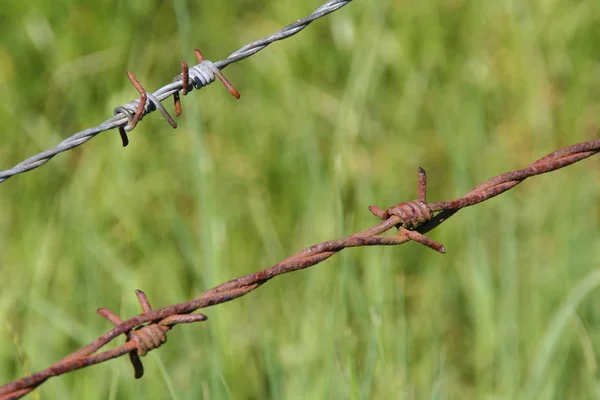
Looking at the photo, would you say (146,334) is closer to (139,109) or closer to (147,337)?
(147,337)

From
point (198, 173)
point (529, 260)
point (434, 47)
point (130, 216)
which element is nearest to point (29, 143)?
point (130, 216)

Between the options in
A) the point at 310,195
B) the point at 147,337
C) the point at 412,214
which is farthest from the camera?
the point at 310,195

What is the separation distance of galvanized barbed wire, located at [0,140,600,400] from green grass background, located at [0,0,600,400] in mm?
354

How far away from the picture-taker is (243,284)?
1090 millimetres

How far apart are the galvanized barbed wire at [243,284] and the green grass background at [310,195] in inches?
13.9

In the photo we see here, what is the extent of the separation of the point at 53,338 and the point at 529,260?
1392 mm

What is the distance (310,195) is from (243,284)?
122 centimetres

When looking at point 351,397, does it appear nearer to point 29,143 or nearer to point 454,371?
point 454,371

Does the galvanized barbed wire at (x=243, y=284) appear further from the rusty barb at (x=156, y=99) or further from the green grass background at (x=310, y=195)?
the green grass background at (x=310, y=195)

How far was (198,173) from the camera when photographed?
172 centimetres

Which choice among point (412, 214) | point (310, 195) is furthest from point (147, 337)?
point (310, 195)

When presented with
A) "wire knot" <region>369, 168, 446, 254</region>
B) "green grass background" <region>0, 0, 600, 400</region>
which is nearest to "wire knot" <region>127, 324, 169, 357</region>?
"wire knot" <region>369, 168, 446, 254</region>

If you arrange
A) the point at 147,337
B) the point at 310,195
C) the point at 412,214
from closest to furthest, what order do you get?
the point at 147,337, the point at 412,214, the point at 310,195

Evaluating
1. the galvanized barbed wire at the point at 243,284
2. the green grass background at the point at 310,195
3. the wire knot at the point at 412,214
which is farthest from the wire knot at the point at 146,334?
the green grass background at the point at 310,195
